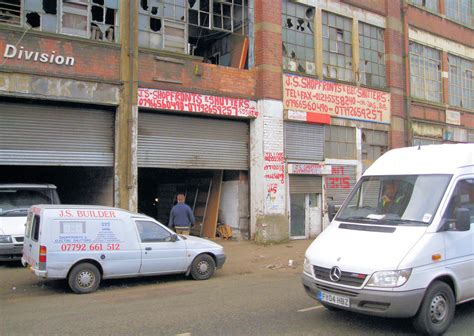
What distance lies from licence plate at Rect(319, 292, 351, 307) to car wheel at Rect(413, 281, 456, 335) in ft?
2.63

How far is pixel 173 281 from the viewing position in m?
10.0

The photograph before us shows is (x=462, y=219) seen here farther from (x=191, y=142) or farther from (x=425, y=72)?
(x=425, y=72)

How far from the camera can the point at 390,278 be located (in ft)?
18.1

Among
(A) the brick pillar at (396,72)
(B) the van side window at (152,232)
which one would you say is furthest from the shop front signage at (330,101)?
(B) the van side window at (152,232)

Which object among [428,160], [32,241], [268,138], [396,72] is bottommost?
[32,241]

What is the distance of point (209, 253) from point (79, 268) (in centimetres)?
274

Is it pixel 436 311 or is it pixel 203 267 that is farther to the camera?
pixel 203 267

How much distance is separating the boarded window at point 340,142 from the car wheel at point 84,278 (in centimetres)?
1118

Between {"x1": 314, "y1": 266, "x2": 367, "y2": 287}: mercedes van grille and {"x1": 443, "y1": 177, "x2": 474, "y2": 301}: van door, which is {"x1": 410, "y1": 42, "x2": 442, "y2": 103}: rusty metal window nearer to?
{"x1": 443, "y1": 177, "x2": 474, "y2": 301}: van door

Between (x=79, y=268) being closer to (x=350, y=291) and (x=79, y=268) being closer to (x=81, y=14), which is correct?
(x=350, y=291)

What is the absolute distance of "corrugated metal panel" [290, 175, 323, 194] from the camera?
16.8 metres

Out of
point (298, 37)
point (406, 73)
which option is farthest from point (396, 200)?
point (406, 73)

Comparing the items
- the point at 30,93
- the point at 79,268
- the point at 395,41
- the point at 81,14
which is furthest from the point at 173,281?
the point at 395,41

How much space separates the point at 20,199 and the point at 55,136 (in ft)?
6.48
